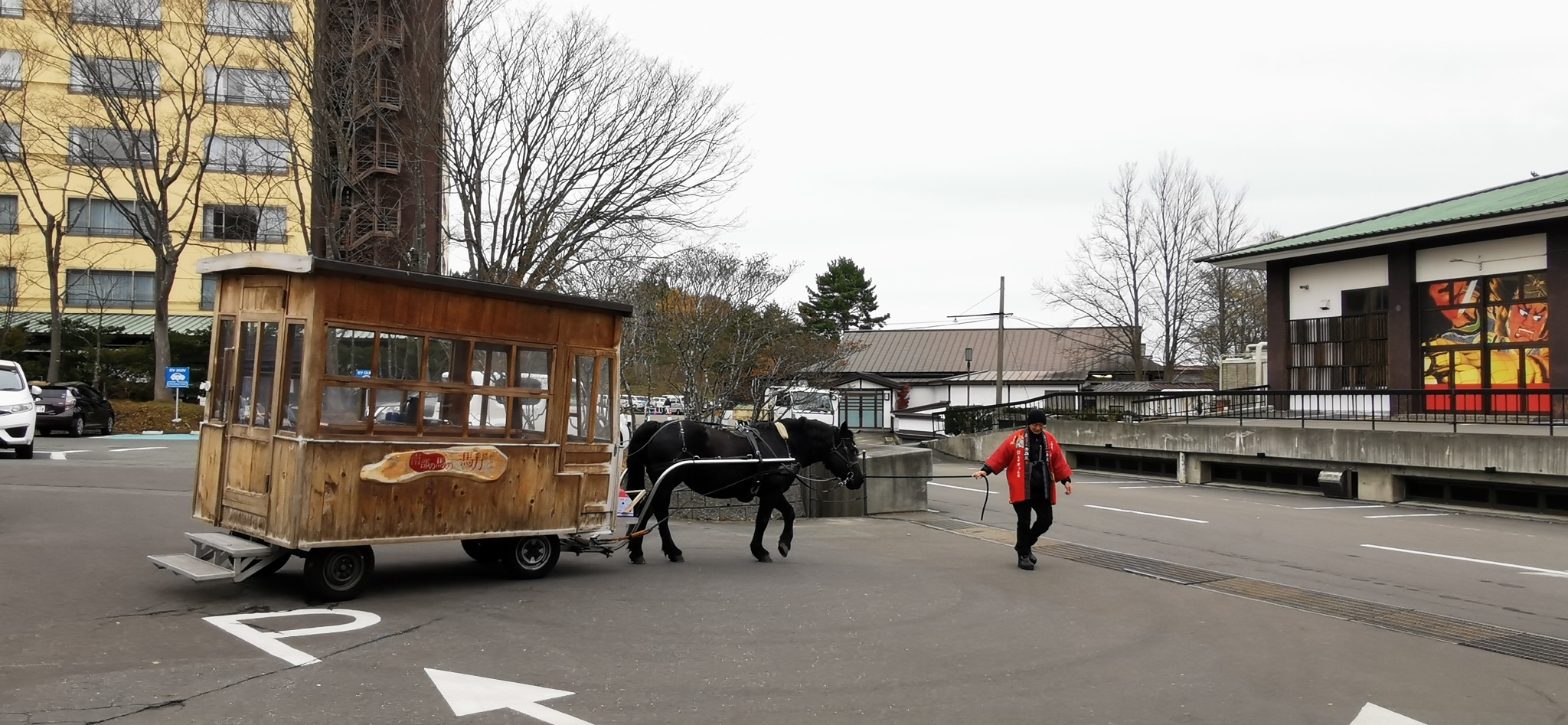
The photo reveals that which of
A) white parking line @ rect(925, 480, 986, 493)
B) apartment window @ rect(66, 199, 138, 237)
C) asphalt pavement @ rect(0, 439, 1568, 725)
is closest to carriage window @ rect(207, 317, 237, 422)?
asphalt pavement @ rect(0, 439, 1568, 725)

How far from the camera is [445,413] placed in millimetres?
9164

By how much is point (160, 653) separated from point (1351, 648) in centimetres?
806

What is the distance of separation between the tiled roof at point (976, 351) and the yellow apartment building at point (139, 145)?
33523mm

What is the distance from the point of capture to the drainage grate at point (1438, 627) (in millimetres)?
8523

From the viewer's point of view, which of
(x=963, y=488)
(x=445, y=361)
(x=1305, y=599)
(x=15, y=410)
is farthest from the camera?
(x=963, y=488)

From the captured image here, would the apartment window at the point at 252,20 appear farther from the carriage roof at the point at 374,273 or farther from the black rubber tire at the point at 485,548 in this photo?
the black rubber tire at the point at 485,548

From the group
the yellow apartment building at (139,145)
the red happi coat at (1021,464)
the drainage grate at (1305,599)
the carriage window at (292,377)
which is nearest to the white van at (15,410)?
the yellow apartment building at (139,145)

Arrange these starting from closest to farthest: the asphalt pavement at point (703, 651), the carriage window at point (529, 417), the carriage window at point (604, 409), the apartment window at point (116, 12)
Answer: the asphalt pavement at point (703, 651), the carriage window at point (529, 417), the carriage window at point (604, 409), the apartment window at point (116, 12)

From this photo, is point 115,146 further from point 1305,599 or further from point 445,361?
point 1305,599

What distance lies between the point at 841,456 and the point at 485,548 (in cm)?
412

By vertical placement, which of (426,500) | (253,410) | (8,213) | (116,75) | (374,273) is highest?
(116,75)

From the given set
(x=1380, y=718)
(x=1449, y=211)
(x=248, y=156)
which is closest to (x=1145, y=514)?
(x=1380, y=718)

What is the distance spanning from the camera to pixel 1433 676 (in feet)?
23.6

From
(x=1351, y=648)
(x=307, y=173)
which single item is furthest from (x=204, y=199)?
(x=1351, y=648)
